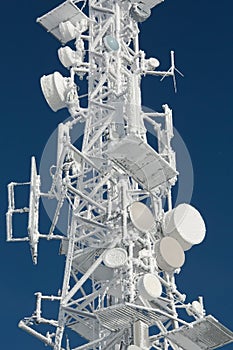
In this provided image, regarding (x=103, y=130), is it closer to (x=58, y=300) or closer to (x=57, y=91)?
(x=57, y=91)

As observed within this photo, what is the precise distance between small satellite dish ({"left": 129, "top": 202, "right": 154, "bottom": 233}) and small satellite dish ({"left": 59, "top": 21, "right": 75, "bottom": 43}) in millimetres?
8660

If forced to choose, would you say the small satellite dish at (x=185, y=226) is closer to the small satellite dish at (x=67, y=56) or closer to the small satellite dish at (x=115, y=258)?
the small satellite dish at (x=115, y=258)

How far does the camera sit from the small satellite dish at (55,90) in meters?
33.7

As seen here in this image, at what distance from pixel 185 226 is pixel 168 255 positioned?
151 cm

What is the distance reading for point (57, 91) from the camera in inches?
1325

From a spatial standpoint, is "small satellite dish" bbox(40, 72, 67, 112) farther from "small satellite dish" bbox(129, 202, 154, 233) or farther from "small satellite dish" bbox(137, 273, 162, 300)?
"small satellite dish" bbox(137, 273, 162, 300)

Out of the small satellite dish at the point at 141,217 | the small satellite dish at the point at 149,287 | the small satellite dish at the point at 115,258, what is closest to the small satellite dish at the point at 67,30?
the small satellite dish at the point at 141,217

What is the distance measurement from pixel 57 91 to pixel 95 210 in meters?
5.10

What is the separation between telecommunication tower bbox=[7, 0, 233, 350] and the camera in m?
27.8

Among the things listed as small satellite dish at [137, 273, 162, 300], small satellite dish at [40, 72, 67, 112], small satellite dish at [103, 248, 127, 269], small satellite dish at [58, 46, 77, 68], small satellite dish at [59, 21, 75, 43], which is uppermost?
small satellite dish at [59, 21, 75, 43]

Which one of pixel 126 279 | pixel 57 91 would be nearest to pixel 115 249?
pixel 126 279

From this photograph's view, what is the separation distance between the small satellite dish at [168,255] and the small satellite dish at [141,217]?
71 cm

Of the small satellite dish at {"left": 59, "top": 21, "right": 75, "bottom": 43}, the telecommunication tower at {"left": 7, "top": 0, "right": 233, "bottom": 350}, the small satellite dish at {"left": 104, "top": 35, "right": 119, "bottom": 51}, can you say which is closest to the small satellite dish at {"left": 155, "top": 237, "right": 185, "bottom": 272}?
the telecommunication tower at {"left": 7, "top": 0, "right": 233, "bottom": 350}

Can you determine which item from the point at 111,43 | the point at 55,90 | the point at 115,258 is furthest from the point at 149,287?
the point at 111,43
